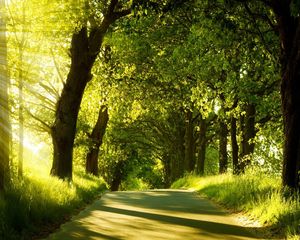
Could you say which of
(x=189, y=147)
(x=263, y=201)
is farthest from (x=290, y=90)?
(x=189, y=147)

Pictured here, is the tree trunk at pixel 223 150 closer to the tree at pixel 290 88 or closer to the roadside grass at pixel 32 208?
the tree at pixel 290 88

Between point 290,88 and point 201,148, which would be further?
point 201,148

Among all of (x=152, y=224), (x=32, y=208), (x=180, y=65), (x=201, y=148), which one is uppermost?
(x=180, y=65)

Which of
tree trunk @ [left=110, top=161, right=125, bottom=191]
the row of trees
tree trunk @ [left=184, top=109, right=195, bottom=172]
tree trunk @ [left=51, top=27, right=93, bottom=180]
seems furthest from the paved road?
tree trunk @ [left=110, top=161, right=125, bottom=191]

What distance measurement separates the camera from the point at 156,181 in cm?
7606

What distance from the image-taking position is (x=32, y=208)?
9703mm

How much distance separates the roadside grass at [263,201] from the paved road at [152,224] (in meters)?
0.57

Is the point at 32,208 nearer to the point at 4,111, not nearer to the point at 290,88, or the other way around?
the point at 4,111

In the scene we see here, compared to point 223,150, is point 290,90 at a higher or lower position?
higher

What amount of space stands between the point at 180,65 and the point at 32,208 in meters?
15.8

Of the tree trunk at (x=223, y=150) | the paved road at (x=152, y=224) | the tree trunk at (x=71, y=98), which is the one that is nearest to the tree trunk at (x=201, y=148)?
the tree trunk at (x=223, y=150)

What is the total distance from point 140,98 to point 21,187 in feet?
52.7

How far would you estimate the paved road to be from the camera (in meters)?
9.20

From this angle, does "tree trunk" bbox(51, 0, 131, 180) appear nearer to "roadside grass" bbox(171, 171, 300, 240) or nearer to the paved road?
the paved road
